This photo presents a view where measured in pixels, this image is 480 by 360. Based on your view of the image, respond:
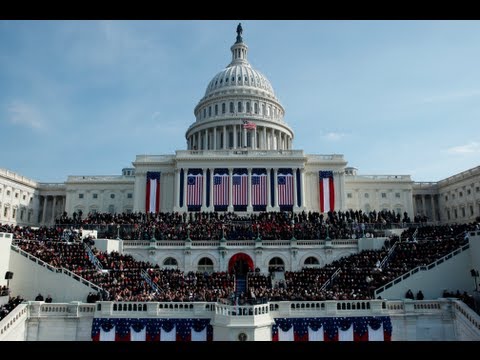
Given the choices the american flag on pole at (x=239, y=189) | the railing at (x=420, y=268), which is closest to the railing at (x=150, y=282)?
the railing at (x=420, y=268)

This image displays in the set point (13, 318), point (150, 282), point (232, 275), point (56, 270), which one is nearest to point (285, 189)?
point (232, 275)

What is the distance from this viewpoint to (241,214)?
73625 mm

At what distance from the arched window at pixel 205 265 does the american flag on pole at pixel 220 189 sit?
27.8 metres

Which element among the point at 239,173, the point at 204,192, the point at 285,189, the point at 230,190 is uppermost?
the point at 239,173

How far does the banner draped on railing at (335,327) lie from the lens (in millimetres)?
28250

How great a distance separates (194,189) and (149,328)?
49079mm

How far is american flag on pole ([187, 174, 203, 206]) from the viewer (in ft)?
249

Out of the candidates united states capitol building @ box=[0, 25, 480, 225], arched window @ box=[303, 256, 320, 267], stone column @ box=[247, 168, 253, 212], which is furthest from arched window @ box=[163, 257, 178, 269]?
stone column @ box=[247, 168, 253, 212]

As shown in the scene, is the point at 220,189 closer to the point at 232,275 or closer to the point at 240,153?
the point at 240,153

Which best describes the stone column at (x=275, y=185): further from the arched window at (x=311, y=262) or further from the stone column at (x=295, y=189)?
the arched window at (x=311, y=262)

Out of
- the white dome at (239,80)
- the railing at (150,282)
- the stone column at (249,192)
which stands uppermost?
the white dome at (239,80)

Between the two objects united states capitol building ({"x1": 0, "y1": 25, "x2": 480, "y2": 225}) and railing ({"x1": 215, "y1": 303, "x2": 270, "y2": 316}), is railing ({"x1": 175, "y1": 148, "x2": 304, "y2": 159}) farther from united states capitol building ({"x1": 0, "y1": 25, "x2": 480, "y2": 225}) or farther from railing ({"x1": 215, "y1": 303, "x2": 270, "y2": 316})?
railing ({"x1": 215, "y1": 303, "x2": 270, "y2": 316})

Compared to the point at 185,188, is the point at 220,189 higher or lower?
lower
